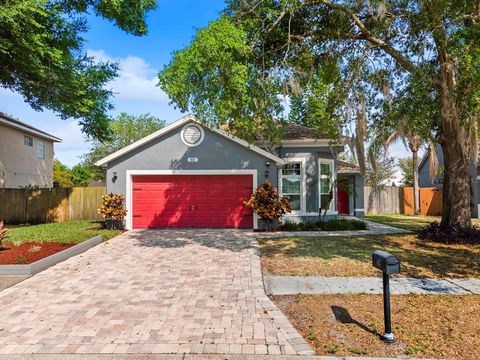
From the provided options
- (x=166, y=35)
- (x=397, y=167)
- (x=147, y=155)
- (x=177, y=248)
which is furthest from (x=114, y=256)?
(x=397, y=167)

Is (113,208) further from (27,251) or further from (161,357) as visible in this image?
(161,357)

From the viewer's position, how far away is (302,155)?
14562 millimetres

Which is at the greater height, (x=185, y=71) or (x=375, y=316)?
(x=185, y=71)

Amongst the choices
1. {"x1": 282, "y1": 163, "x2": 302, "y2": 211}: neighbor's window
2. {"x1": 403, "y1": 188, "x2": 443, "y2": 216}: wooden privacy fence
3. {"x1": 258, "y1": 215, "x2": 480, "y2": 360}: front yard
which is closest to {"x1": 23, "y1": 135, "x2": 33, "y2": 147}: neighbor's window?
{"x1": 282, "y1": 163, "x2": 302, "y2": 211}: neighbor's window

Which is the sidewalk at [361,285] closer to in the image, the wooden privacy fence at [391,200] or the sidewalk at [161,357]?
the sidewalk at [161,357]

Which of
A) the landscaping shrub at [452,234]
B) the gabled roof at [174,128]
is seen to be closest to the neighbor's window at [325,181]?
the gabled roof at [174,128]

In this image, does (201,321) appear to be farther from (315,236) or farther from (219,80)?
(315,236)

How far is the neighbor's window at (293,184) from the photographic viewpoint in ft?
47.5

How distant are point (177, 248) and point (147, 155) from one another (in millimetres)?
5405

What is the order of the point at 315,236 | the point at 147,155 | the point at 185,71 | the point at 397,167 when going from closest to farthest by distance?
the point at 185,71, the point at 315,236, the point at 147,155, the point at 397,167

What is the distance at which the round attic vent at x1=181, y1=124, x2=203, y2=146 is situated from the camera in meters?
13.4

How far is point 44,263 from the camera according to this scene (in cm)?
727

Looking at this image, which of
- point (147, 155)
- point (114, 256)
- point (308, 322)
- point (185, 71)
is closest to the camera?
point (308, 322)

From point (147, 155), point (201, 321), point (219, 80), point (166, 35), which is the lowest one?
point (201, 321)
